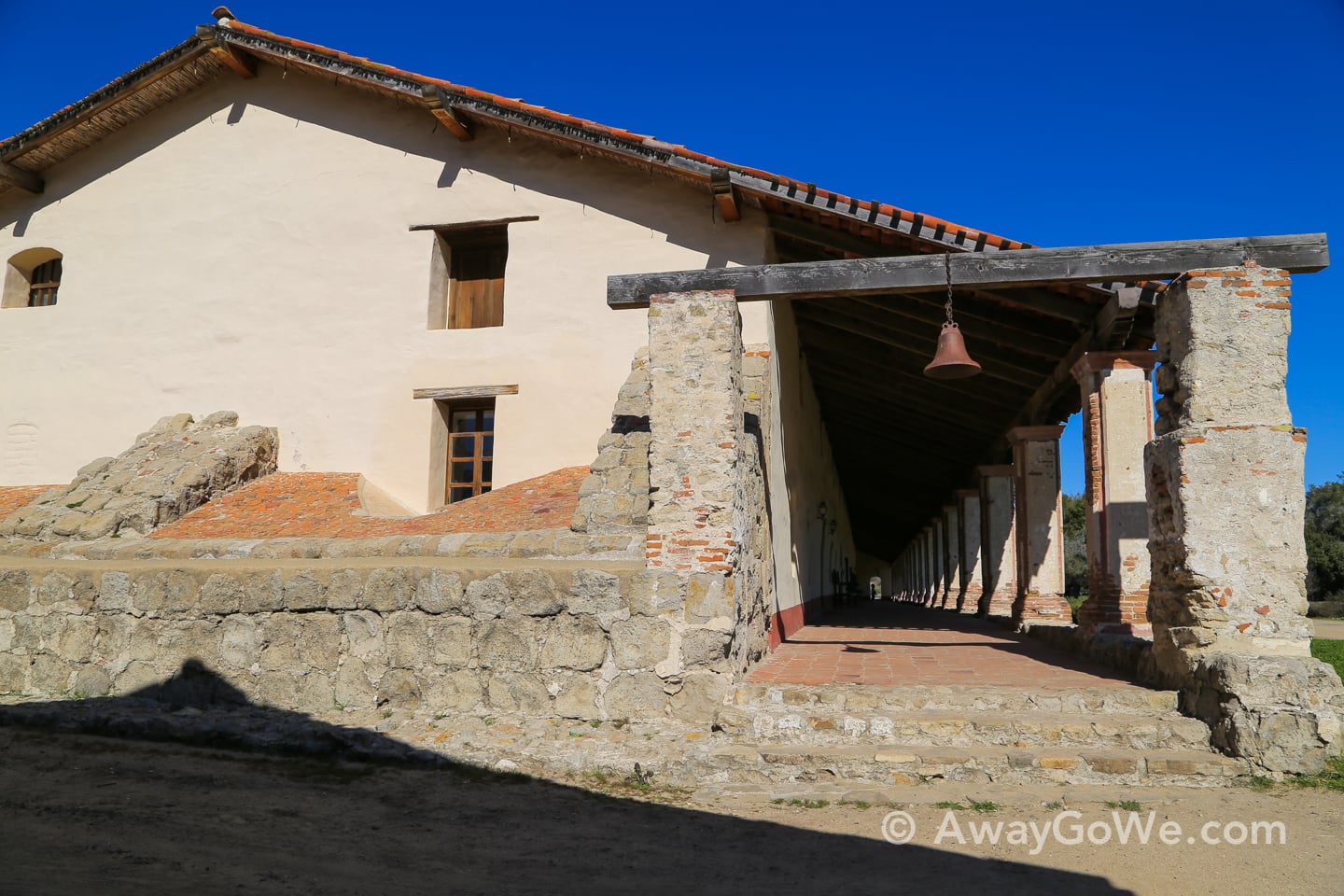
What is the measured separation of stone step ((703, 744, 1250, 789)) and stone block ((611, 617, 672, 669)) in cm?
88

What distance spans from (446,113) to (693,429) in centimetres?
633

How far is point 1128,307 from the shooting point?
23.4 feet

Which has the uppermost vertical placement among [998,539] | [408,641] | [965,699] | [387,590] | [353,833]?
[998,539]

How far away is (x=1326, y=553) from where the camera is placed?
30.2 meters

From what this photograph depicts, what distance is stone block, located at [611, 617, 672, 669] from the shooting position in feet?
19.9

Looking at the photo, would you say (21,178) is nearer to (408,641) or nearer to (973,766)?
(408,641)

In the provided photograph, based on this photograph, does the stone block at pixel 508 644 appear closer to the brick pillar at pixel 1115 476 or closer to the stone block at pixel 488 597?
the stone block at pixel 488 597

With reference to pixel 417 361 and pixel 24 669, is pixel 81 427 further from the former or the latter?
pixel 24 669

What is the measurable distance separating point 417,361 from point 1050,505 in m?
7.95

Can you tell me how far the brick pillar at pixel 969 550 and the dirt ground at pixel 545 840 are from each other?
39.7ft

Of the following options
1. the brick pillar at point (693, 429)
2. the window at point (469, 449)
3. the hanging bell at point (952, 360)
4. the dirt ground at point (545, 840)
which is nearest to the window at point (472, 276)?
the window at point (469, 449)

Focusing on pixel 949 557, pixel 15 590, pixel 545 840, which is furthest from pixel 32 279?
pixel 949 557

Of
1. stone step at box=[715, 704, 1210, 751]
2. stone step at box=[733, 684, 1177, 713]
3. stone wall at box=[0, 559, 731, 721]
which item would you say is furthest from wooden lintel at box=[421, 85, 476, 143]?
stone step at box=[715, 704, 1210, 751]

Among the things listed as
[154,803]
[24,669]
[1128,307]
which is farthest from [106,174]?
[1128,307]
